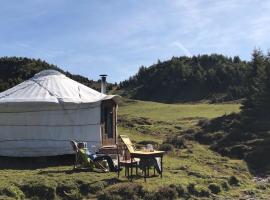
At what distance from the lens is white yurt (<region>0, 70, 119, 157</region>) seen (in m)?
23.3

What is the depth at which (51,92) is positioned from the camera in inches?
953

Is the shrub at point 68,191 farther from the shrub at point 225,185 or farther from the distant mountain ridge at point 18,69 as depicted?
the distant mountain ridge at point 18,69

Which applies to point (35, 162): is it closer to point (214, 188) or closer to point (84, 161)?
point (84, 161)

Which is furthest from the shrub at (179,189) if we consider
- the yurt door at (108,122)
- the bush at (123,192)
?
the yurt door at (108,122)

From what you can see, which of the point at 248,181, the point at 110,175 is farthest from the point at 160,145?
the point at 110,175

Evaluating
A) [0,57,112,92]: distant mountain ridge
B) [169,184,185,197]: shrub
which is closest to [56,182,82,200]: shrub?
[169,184,185,197]: shrub

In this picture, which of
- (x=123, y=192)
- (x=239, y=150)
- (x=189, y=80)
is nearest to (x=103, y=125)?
(x=123, y=192)

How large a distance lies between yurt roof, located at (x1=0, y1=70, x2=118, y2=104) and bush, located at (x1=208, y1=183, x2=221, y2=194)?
6.51 metres

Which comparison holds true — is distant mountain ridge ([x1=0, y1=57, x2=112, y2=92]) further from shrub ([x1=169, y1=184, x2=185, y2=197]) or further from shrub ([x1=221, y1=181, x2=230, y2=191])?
shrub ([x1=169, y1=184, x2=185, y2=197])

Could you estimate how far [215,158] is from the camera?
28109 millimetres

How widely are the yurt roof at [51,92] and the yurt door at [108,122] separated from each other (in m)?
0.46

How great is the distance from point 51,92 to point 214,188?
27.0 ft

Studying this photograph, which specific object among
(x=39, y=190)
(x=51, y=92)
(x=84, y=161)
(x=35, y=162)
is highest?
(x=51, y=92)

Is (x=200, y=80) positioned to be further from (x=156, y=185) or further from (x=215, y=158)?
(x=156, y=185)
